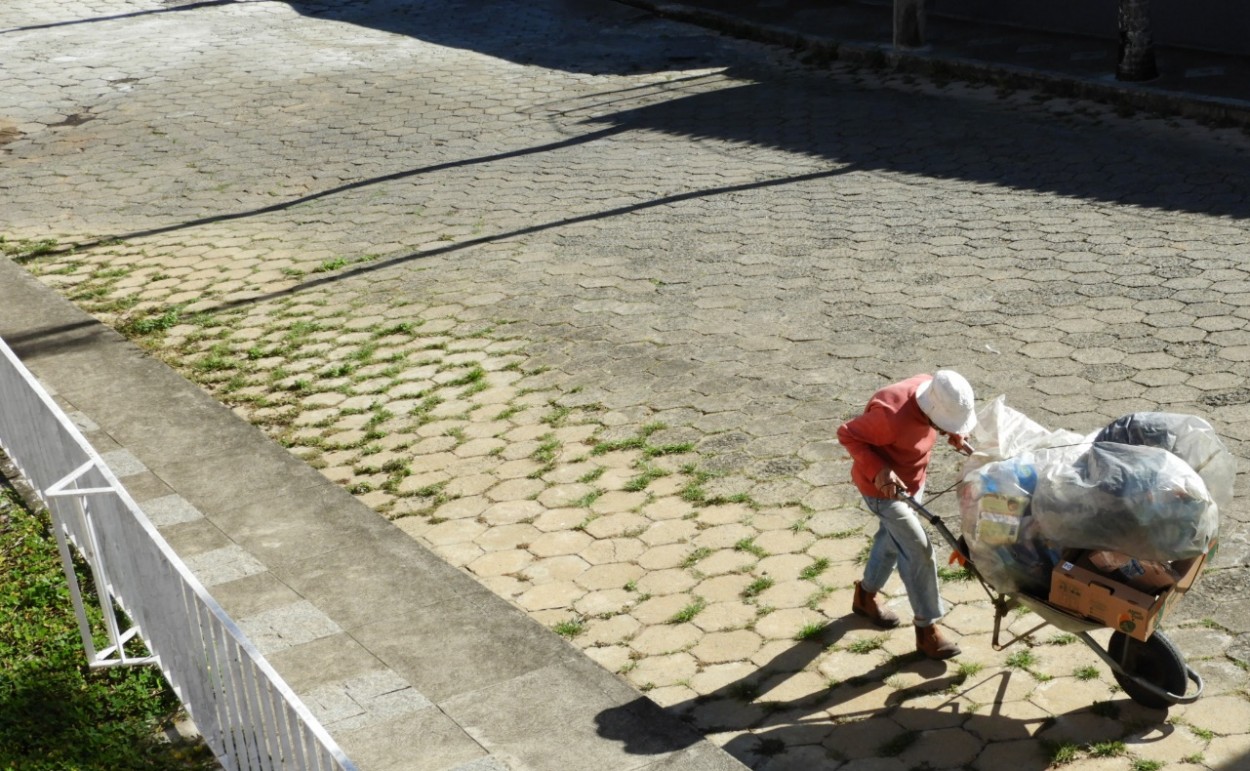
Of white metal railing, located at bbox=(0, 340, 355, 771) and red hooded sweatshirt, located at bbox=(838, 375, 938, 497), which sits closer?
white metal railing, located at bbox=(0, 340, 355, 771)

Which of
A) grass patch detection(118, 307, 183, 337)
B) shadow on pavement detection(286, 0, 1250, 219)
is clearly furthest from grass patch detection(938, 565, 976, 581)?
grass patch detection(118, 307, 183, 337)

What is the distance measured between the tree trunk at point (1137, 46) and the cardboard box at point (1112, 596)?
34.5 ft

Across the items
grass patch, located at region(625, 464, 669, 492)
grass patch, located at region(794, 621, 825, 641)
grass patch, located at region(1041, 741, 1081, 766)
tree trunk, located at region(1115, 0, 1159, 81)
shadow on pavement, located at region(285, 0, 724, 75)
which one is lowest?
grass patch, located at region(794, 621, 825, 641)

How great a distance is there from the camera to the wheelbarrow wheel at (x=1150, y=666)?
5035mm

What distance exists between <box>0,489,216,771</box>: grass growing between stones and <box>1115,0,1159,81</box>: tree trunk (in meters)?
11.6

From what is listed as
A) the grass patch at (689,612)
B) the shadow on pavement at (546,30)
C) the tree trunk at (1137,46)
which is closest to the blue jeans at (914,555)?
the grass patch at (689,612)

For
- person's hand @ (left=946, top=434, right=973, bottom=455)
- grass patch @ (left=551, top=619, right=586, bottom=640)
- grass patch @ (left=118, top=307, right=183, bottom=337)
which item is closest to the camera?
person's hand @ (left=946, top=434, right=973, bottom=455)

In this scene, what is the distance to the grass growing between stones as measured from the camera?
5.06m

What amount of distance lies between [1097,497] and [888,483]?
2.80 feet

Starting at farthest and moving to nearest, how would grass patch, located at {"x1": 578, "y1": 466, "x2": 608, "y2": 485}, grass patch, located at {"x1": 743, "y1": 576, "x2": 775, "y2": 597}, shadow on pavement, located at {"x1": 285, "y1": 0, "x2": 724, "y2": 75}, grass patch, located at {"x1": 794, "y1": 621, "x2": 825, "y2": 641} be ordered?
shadow on pavement, located at {"x1": 285, "y1": 0, "x2": 724, "y2": 75}
grass patch, located at {"x1": 578, "y1": 466, "x2": 608, "y2": 485}
grass patch, located at {"x1": 743, "y1": 576, "x2": 775, "y2": 597}
grass patch, located at {"x1": 794, "y1": 621, "x2": 825, "y2": 641}

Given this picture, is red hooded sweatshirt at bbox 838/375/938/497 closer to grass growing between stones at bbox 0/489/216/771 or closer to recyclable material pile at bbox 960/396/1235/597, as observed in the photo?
recyclable material pile at bbox 960/396/1235/597

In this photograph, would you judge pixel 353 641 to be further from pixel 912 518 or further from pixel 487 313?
pixel 487 313

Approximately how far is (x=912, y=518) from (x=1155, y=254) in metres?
5.30

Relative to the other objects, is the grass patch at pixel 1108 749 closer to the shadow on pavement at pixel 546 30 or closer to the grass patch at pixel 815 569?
the grass patch at pixel 815 569
